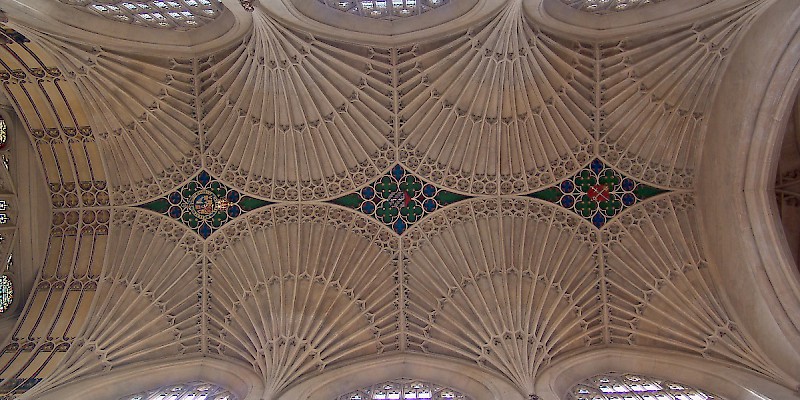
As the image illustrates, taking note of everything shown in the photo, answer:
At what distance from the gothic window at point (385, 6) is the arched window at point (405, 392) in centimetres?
827

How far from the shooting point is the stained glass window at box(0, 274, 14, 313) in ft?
46.4

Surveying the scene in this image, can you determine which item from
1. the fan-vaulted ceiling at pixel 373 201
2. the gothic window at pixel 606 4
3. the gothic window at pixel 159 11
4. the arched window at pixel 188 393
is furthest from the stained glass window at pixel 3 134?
the gothic window at pixel 606 4

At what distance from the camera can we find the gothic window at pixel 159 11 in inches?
462

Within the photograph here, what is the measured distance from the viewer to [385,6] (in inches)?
499

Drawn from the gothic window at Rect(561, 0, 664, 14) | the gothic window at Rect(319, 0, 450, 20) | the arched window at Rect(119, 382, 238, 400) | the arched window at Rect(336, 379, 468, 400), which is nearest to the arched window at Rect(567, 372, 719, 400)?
the arched window at Rect(336, 379, 468, 400)

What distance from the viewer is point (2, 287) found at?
1418cm

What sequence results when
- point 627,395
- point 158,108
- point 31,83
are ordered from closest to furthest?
point 627,395 → point 31,83 → point 158,108

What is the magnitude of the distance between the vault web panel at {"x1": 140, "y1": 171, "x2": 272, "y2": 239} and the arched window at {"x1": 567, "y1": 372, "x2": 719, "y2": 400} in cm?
868

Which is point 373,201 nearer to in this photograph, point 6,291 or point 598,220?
point 598,220

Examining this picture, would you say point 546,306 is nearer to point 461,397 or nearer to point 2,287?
point 461,397

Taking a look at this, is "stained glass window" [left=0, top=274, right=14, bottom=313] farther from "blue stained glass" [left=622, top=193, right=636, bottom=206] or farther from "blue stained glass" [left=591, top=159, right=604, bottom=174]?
"blue stained glass" [left=622, top=193, right=636, bottom=206]

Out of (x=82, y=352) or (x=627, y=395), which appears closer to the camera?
(x=627, y=395)

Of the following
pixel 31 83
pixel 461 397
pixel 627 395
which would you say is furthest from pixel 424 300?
pixel 31 83

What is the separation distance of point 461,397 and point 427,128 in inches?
250
